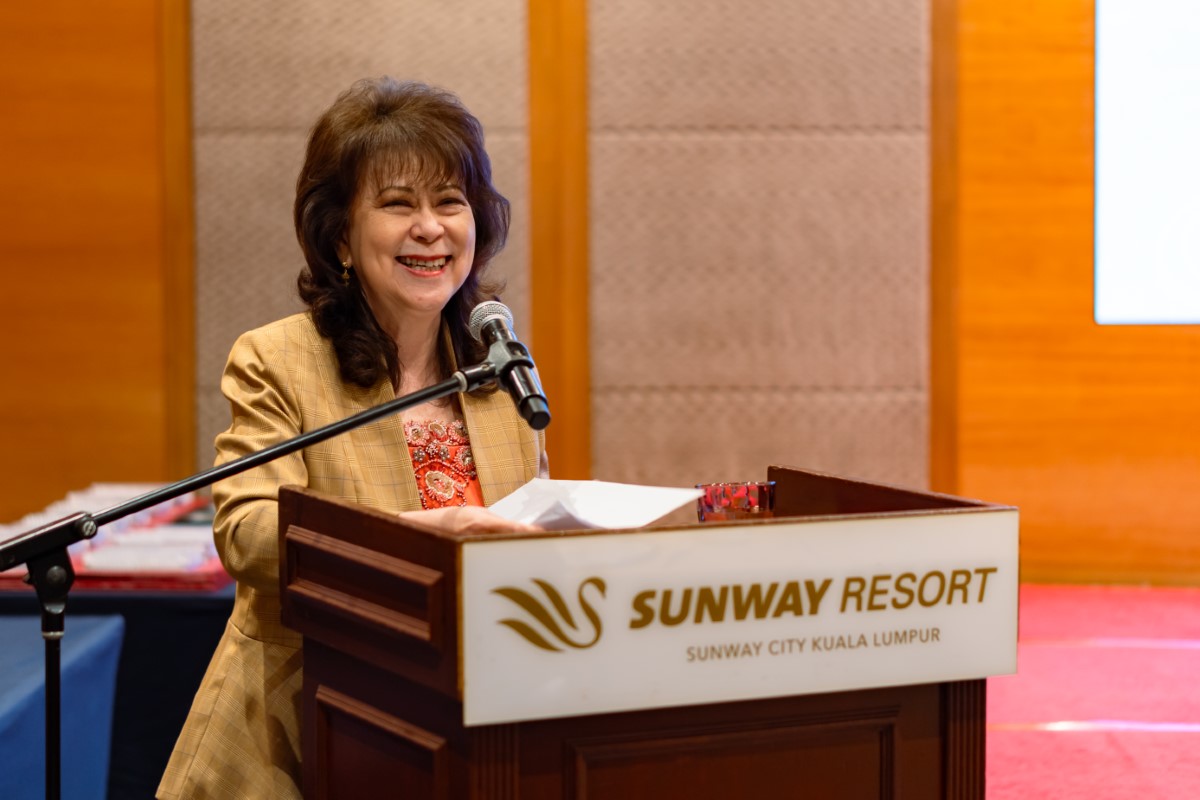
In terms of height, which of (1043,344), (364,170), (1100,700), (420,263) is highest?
(364,170)

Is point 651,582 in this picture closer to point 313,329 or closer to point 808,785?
point 808,785

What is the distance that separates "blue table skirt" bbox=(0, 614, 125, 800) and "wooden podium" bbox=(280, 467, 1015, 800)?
76 centimetres

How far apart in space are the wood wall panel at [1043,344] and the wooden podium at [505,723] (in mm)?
3324

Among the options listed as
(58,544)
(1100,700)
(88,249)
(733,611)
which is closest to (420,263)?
(58,544)

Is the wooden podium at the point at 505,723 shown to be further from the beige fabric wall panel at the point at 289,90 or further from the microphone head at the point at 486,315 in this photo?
the beige fabric wall panel at the point at 289,90

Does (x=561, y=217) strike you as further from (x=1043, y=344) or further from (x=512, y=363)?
(x=512, y=363)

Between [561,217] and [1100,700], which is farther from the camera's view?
[561,217]

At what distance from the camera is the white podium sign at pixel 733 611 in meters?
1.08

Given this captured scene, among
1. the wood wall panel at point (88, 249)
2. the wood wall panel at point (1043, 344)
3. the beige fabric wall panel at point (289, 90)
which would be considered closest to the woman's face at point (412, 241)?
the beige fabric wall panel at point (289, 90)

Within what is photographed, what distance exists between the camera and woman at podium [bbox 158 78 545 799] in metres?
1.48

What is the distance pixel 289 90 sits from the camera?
14.0 ft

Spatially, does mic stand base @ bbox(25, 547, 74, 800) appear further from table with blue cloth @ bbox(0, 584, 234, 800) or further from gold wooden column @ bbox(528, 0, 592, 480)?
gold wooden column @ bbox(528, 0, 592, 480)

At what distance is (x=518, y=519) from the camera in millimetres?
1294

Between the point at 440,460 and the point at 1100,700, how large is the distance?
227 centimetres
